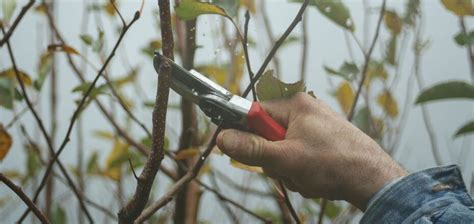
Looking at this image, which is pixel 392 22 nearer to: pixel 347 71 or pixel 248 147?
pixel 347 71

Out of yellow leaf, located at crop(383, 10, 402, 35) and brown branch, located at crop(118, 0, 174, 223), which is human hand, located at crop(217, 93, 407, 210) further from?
yellow leaf, located at crop(383, 10, 402, 35)

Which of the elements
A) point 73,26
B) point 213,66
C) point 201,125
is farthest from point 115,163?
point 73,26

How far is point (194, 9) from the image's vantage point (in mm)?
528

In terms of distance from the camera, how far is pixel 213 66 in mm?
1069

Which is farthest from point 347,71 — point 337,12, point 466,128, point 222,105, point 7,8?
point 7,8

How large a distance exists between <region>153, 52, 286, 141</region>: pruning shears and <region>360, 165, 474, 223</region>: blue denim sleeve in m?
0.11

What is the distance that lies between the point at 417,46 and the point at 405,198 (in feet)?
1.67

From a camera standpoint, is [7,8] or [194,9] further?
[7,8]

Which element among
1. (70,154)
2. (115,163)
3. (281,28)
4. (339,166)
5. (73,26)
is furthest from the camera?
(70,154)

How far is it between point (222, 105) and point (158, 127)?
73 millimetres

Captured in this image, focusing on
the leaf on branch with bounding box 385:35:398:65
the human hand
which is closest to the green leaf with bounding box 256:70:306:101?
the human hand

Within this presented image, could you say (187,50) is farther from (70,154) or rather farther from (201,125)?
(70,154)

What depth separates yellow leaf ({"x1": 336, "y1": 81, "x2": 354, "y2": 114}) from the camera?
972 millimetres

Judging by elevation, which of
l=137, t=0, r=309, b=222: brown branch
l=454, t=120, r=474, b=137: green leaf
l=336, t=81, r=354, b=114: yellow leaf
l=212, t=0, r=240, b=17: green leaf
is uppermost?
l=212, t=0, r=240, b=17: green leaf
